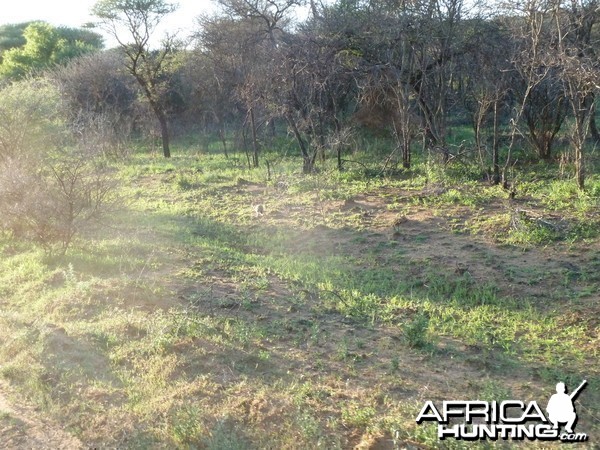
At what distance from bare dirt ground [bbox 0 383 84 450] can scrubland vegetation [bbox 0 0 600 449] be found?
24mm

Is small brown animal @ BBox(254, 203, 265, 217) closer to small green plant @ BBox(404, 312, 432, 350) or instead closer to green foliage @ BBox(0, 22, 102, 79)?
small green plant @ BBox(404, 312, 432, 350)

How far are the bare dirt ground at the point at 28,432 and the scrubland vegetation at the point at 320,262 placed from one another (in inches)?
1.0

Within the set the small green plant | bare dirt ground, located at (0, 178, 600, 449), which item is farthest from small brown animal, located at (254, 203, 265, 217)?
the small green plant

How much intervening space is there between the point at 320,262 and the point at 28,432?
4339mm

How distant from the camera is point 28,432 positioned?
407 cm

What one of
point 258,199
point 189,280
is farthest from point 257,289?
point 258,199

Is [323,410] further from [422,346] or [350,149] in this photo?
[350,149]

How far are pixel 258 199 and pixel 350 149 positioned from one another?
20.6ft

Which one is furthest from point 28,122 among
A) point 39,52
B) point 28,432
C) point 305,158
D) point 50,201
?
point 39,52

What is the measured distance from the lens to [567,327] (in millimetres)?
5312

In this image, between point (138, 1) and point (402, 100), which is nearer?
point (402, 100)

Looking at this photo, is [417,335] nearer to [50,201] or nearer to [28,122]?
[50,201]

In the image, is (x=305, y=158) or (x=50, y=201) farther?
(x=305, y=158)

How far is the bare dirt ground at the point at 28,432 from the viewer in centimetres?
391
